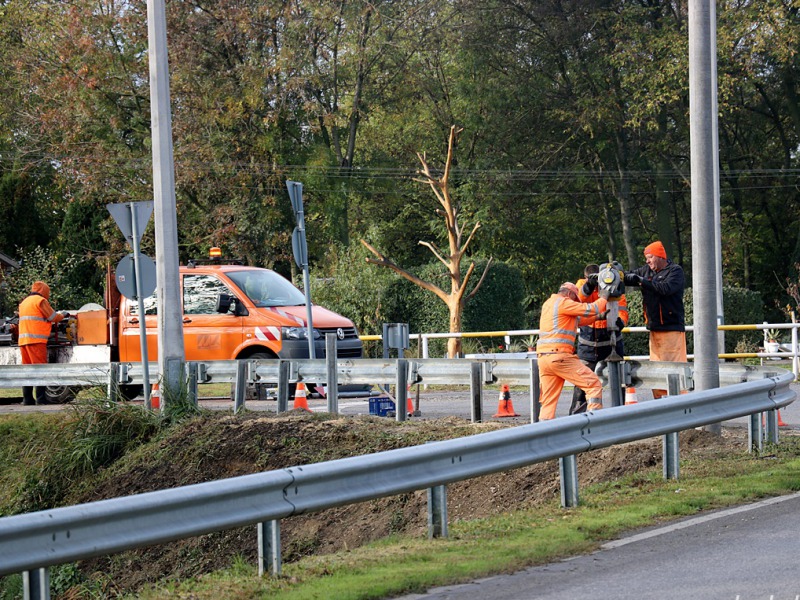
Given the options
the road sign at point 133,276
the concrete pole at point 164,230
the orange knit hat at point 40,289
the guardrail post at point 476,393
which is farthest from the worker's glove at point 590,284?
the orange knit hat at point 40,289

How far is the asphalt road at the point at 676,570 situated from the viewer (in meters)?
6.20

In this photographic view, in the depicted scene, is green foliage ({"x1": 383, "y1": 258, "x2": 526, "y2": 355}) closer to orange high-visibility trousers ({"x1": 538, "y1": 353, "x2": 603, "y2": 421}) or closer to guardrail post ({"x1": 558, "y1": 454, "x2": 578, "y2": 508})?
orange high-visibility trousers ({"x1": 538, "y1": 353, "x2": 603, "y2": 421})

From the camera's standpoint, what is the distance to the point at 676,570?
21.9 ft

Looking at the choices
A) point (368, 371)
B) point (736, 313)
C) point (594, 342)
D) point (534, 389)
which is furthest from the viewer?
point (736, 313)

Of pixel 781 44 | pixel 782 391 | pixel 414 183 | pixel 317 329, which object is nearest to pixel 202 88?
pixel 414 183

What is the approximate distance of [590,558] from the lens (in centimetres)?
711

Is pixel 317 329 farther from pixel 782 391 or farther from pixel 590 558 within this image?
pixel 590 558

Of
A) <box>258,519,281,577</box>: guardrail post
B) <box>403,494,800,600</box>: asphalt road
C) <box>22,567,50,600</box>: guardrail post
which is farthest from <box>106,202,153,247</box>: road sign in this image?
<box>22,567,50,600</box>: guardrail post

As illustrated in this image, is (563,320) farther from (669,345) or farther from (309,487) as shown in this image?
(309,487)

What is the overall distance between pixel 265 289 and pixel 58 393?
389 centimetres

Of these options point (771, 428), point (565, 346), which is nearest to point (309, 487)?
point (771, 428)

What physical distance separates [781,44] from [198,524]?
108ft

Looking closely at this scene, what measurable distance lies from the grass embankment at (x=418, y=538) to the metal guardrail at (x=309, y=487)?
40cm

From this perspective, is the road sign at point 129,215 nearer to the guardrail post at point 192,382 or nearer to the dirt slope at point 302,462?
the guardrail post at point 192,382
